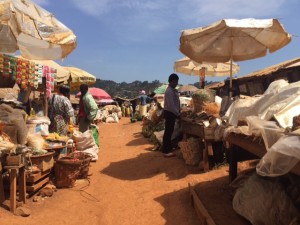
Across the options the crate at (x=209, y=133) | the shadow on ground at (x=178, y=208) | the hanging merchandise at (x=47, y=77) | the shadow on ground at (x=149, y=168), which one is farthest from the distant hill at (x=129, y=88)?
the shadow on ground at (x=178, y=208)

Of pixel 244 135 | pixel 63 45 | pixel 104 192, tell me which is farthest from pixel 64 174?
pixel 244 135

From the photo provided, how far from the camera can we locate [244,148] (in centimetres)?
388

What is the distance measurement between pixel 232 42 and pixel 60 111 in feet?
15.2

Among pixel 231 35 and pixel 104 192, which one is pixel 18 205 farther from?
pixel 231 35

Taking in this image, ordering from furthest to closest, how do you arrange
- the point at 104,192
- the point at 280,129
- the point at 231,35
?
the point at 231,35 < the point at 104,192 < the point at 280,129

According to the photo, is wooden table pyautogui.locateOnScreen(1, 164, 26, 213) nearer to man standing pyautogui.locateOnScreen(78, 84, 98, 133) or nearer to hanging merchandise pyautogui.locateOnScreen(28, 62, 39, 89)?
hanging merchandise pyautogui.locateOnScreen(28, 62, 39, 89)

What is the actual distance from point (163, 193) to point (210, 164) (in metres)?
1.38

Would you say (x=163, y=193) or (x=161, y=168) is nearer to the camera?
(x=163, y=193)

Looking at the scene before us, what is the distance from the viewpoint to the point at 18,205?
451 cm

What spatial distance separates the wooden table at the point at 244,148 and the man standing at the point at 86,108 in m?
4.26

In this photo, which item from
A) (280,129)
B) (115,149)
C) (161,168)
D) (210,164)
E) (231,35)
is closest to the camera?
(280,129)

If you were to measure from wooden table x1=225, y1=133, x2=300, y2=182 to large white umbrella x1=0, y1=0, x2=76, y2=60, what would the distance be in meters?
3.15

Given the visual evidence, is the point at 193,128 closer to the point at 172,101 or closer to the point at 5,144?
the point at 172,101

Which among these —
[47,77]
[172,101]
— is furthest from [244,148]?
[47,77]
